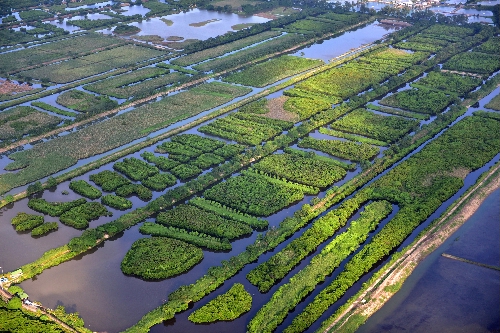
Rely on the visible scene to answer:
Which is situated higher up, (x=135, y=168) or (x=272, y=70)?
(x=272, y=70)

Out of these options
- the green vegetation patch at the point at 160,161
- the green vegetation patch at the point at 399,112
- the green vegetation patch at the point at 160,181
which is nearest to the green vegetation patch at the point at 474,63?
the green vegetation patch at the point at 399,112

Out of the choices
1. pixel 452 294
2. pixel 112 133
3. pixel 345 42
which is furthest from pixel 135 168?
pixel 345 42

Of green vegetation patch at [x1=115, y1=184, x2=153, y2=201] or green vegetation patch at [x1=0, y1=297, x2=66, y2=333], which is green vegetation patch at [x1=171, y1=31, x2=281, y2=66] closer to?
green vegetation patch at [x1=115, y1=184, x2=153, y2=201]

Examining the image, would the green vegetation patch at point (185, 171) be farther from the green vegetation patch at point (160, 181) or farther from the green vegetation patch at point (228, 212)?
the green vegetation patch at point (228, 212)

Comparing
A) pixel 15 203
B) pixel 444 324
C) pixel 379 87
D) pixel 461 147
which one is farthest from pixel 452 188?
pixel 15 203

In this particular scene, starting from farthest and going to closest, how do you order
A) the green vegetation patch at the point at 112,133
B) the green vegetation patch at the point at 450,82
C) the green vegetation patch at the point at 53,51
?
the green vegetation patch at the point at 53,51, the green vegetation patch at the point at 450,82, the green vegetation patch at the point at 112,133

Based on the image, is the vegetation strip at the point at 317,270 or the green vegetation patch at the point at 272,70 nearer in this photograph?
the vegetation strip at the point at 317,270

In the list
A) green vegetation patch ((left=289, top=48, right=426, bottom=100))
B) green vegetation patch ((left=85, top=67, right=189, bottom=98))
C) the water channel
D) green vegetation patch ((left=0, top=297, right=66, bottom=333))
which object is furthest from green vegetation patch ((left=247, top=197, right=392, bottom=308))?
green vegetation patch ((left=85, top=67, right=189, bottom=98))

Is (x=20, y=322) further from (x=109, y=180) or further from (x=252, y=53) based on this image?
(x=252, y=53)
